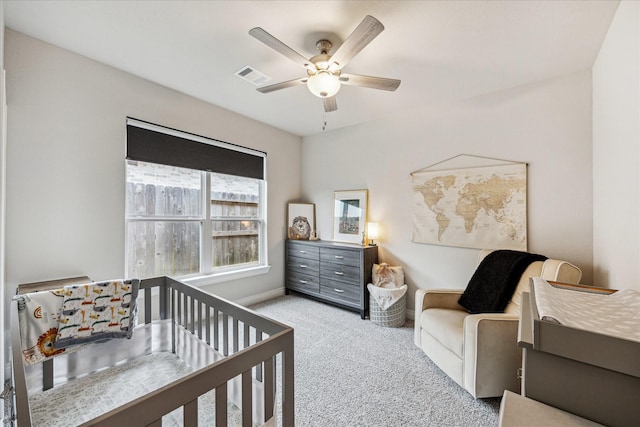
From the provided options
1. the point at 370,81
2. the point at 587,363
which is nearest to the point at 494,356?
the point at 587,363

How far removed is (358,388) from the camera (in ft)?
6.28

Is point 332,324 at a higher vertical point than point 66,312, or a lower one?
lower

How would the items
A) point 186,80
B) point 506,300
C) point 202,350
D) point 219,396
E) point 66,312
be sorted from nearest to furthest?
point 219,396
point 66,312
point 202,350
point 506,300
point 186,80

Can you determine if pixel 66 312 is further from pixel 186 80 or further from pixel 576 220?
pixel 576 220

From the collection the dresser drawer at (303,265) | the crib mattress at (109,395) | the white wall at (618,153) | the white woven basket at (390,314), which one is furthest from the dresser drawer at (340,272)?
the white wall at (618,153)

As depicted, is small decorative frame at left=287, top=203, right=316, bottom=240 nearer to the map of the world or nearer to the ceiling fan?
the map of the world

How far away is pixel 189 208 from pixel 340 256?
194 cm

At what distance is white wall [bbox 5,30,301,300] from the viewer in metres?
1.97

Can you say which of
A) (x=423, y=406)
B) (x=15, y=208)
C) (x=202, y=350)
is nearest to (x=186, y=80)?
(x=15, y=208)

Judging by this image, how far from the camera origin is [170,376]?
1.62 m

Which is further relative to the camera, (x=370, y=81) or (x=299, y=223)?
(x=299, y=223)

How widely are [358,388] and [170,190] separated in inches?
105

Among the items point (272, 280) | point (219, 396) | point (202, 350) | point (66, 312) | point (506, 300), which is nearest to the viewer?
point (219, 396)

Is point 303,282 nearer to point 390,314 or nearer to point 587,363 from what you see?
point 390,314
